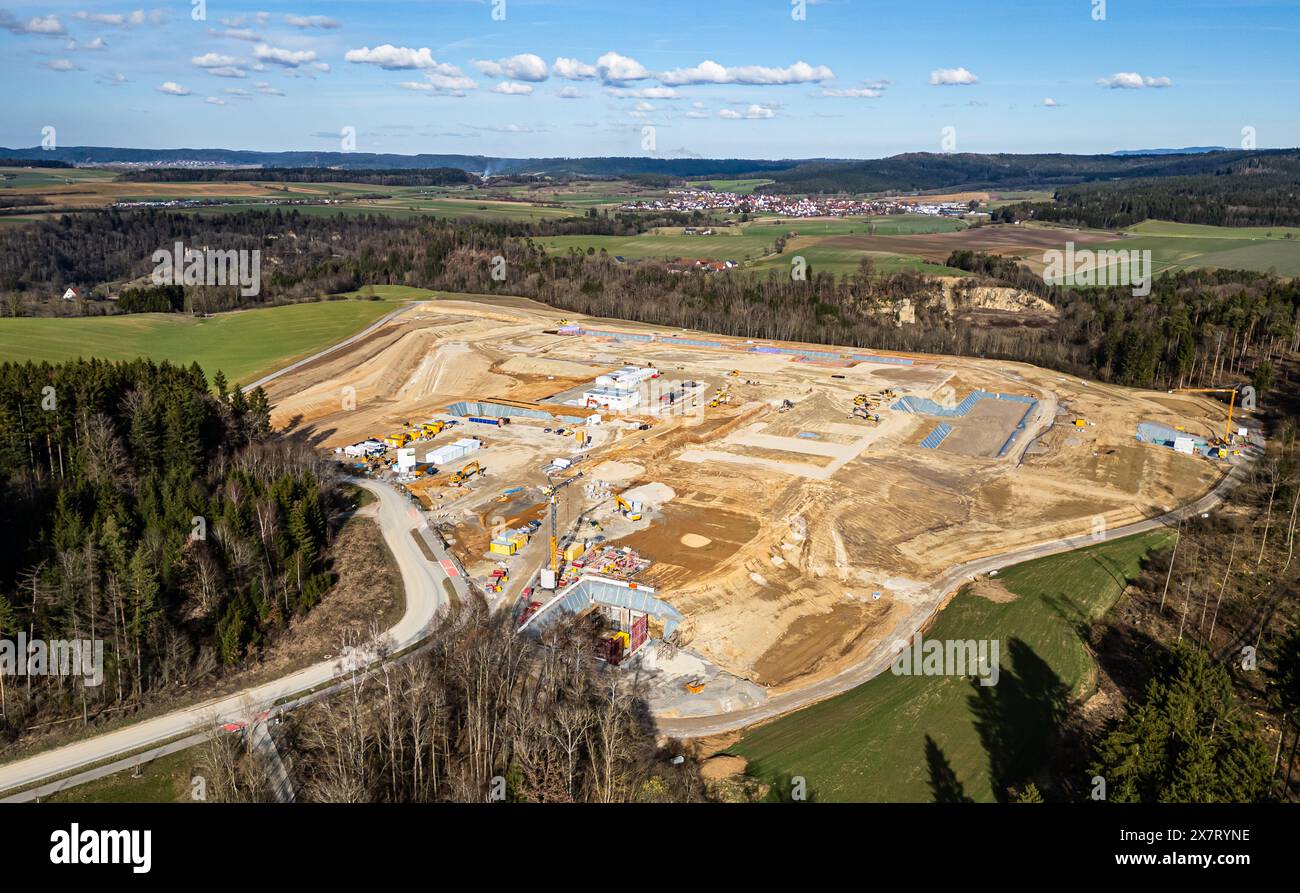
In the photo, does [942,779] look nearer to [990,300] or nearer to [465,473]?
[465,473]

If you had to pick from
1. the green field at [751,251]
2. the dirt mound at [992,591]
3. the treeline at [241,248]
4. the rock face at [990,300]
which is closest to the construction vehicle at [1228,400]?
the dirt mound at [992,591]

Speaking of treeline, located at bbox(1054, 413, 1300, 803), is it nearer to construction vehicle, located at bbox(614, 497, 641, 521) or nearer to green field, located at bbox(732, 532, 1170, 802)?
green field, located at bbox(732, 532, 1170, 802)

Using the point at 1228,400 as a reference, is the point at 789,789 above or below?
below

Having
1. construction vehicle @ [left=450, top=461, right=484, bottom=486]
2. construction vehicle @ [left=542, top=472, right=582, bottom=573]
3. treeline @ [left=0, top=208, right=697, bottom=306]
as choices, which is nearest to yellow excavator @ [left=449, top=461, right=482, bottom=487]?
construction vehicle @ [left=450, top=461, right=484, bottom=486]

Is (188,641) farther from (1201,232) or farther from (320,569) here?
(1201,232)

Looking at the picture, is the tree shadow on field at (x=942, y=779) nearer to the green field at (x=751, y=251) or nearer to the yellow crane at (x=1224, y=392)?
the yellow crane at (x=1224, y=392)

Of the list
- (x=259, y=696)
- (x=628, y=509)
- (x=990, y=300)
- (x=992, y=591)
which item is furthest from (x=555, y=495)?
(x=990, y=300)
